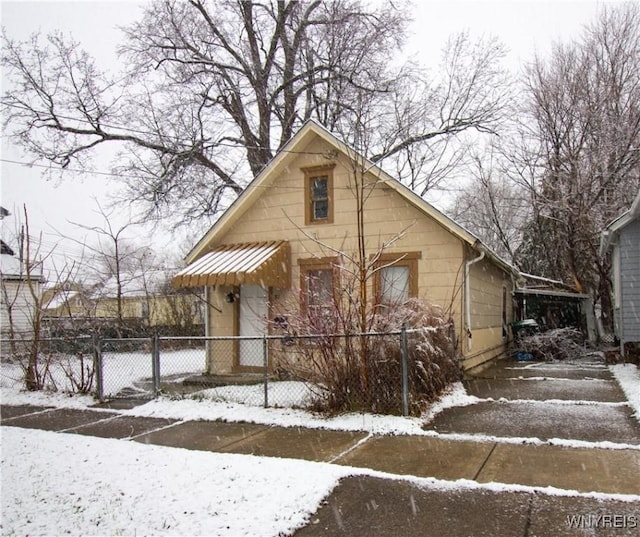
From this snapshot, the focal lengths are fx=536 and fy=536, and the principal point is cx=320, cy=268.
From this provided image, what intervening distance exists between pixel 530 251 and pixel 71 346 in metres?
21.5

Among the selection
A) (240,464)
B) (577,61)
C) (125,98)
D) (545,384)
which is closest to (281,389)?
(240,464)

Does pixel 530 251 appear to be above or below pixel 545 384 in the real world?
above

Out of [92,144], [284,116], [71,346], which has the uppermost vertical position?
[284,116]

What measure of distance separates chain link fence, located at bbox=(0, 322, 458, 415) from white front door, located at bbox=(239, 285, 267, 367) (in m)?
0.03

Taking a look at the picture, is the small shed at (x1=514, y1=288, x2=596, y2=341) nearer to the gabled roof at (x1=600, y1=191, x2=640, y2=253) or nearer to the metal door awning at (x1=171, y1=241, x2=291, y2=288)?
the gabled roof at (x1=600, y1=191, x2=640, y2=253)

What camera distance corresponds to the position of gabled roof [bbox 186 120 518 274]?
10.0 metres

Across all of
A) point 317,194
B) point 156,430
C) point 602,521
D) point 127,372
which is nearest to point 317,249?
point 317,194

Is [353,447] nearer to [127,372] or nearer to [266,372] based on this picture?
[266,372]

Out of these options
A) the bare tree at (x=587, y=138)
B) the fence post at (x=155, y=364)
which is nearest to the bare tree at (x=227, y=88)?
the bare tree at (x=587, y=138)

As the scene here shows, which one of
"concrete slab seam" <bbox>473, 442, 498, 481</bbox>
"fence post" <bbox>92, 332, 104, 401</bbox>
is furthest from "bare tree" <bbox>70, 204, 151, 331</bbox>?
"concrete slab seam" <bbox>473, 442, 498, 481</bbox>

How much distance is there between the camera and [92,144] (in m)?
21.3

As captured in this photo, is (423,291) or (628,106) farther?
(628,106)

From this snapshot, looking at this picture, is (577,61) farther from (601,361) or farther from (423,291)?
(423,291)

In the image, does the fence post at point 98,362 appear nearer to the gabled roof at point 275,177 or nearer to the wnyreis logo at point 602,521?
the gabled roof at point 275,177
